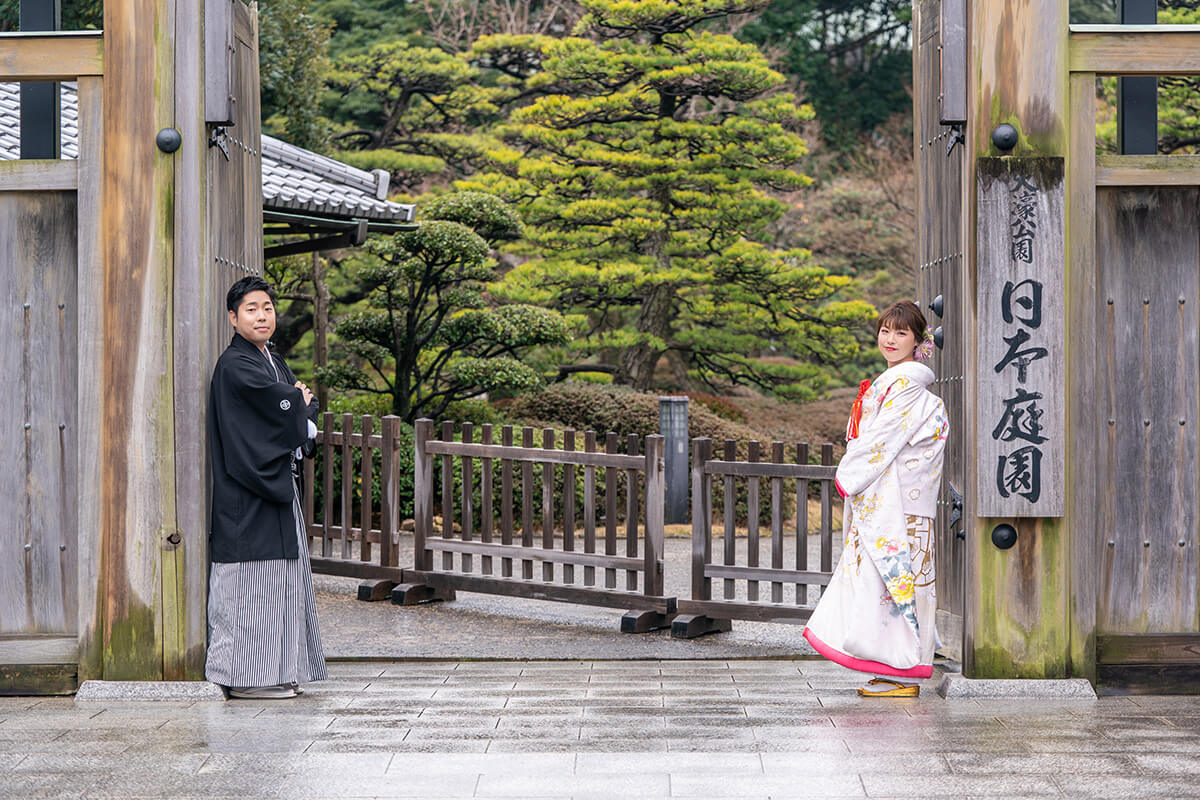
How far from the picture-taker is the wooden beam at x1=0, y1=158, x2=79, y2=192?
548 centimetres

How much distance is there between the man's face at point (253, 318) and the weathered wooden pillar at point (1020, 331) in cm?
297

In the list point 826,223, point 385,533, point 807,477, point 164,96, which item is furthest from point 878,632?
point 826,223

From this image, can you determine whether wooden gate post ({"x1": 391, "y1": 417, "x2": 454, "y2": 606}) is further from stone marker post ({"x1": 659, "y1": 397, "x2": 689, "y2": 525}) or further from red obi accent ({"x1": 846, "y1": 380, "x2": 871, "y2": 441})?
stone marker post ({"x1": 659, "y1": 397, "x2": 689, "y2": 525})

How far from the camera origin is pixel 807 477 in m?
7.34

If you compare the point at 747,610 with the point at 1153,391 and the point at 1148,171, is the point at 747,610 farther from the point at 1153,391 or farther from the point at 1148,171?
the point at 1148,171

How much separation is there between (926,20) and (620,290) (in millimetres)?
11559

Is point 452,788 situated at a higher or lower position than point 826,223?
lower

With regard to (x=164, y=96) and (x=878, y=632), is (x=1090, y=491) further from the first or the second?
(x=164, y=96)

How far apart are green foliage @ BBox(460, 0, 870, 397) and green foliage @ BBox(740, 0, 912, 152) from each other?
28.7 ft

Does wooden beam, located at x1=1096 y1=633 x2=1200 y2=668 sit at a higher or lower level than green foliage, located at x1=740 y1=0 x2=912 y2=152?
lower

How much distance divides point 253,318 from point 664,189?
13.0m

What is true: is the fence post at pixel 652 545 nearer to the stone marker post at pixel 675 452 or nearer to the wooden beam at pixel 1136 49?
the wooden beam at pixel 1136 49

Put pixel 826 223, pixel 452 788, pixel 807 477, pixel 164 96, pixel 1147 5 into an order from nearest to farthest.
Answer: pixel 452 788, pixel 164 96, pixel 1147 5, pixel 807 477, pixel 826 223

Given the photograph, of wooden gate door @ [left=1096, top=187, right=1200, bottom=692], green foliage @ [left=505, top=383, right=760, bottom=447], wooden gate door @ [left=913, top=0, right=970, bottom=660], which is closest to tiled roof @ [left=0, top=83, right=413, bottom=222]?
green foliage @ [left=505, top=383, right=760, bottom=447]
